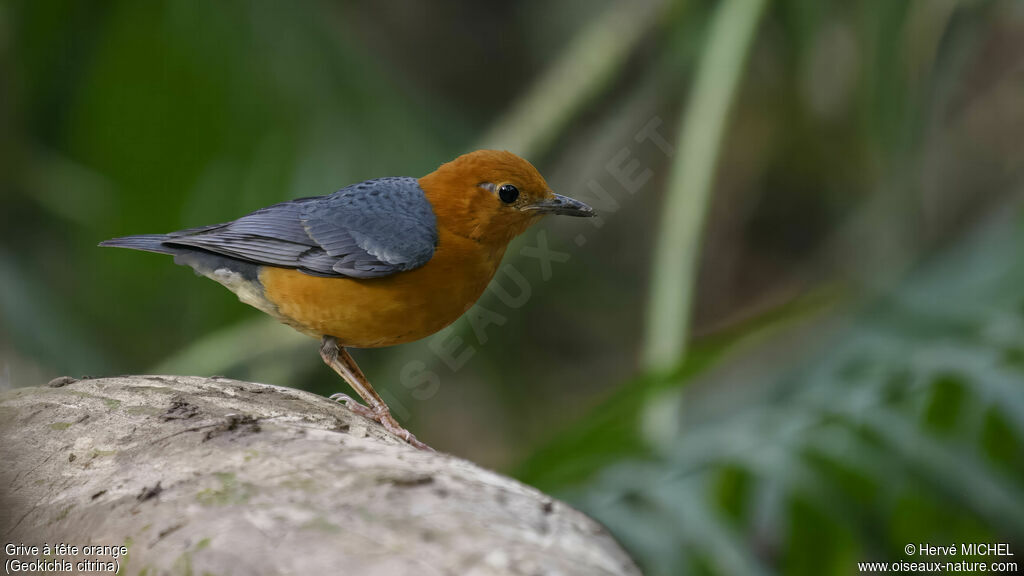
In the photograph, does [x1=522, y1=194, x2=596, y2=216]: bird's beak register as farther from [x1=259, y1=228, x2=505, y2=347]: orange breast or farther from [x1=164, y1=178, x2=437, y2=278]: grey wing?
[x1=164, y1=178, x2=437, y2=278]: grey wing

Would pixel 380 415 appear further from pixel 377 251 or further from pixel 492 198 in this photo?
pixel 492 198

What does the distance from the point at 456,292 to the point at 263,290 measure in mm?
684

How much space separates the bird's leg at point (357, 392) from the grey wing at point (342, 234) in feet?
0.92

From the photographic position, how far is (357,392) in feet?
10.5

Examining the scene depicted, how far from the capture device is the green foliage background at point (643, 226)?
293 centimetres

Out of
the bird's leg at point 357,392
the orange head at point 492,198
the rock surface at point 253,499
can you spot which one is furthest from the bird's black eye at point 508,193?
the rock surface at point 253,499

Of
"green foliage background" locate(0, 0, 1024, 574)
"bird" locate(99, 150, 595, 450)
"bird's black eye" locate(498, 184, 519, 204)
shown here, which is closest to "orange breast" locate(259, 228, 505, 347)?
"bird" locate(99, 150, 595, 450)

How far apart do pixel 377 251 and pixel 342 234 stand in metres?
0.21

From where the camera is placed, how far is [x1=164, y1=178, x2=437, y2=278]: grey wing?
3.08m

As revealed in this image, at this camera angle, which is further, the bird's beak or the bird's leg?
the bird's beak

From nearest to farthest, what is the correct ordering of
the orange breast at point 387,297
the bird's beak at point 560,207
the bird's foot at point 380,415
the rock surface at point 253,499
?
the rock surface at point 253,499 < the bird's foot at point 380,415 < the orange breast at point 387,297 < the bird's beak at point 560,207

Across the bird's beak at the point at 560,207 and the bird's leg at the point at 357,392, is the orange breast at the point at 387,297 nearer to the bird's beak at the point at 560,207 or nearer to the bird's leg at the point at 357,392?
the bird's leg at the point at 357,392

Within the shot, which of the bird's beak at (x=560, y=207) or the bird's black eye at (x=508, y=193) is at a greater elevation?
the bird's beak at (x=560, y=207)

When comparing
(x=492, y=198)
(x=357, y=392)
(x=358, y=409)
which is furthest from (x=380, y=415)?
(x=492, y=198)
